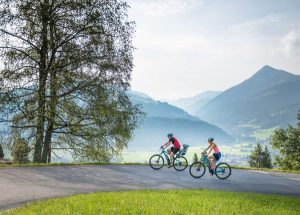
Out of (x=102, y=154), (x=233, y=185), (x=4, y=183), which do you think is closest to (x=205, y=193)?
(x=233, y=185)

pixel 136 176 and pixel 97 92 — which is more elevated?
pixel 97 92

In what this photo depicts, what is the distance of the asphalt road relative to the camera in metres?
12.5

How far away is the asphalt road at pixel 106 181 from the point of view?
12484mm

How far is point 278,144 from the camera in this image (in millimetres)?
59062

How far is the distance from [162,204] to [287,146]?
52967mm

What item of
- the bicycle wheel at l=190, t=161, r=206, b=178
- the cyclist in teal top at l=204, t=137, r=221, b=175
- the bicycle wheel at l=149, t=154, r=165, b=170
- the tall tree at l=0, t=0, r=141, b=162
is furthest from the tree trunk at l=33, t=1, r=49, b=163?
the cyclist in teal top at l=204, t=137, r=221, b=175

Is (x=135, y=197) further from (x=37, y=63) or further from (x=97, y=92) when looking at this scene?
(x=37, y=63)

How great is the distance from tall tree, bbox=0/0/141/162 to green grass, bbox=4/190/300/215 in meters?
11.7

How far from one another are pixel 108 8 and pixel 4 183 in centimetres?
1392

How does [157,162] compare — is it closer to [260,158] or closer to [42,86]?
[42,86]

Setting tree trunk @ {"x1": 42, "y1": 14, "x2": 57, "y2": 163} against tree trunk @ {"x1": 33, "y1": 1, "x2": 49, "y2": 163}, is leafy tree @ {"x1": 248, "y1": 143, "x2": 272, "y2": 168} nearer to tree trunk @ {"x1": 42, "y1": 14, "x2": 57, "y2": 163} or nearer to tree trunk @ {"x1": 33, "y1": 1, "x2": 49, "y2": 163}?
tree trunk @ {"x1": 42, "y1": 14, "x2": 57, "y2": 163}

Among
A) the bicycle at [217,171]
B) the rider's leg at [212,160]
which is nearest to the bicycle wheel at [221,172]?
the bicycle at [217,171]

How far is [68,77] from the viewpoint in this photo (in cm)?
2256

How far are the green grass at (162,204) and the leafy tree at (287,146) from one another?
1875 inches
